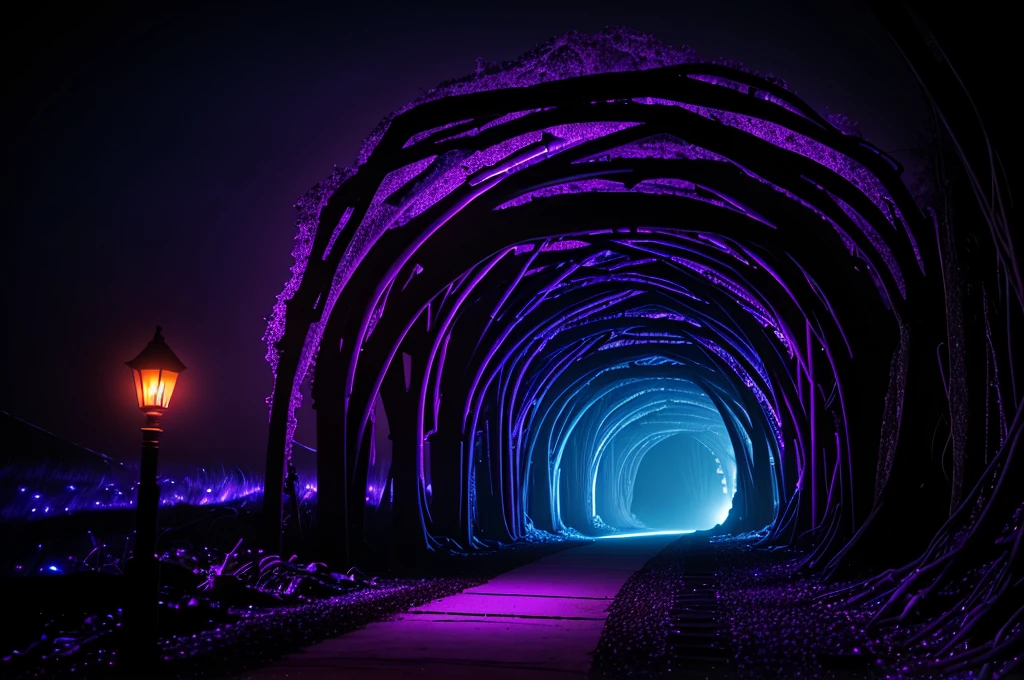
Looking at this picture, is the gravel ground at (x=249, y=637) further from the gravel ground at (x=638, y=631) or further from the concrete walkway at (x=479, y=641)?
the gravel ground at (x=638, y=631)

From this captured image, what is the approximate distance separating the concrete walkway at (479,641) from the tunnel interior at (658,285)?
302 cm

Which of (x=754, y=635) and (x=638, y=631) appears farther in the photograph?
(x=638, y=631)

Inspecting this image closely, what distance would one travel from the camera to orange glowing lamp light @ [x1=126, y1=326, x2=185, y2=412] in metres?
6.92

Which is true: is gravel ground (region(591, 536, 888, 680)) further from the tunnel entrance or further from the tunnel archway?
the tunnel entrance

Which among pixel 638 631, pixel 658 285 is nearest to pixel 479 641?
pixel 638 631

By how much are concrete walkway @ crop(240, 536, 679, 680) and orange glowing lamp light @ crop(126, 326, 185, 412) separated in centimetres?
248

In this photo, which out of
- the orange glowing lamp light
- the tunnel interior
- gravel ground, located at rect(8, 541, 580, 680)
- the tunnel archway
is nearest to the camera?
gravel ground, located at rect(8, 541, 580, 680)

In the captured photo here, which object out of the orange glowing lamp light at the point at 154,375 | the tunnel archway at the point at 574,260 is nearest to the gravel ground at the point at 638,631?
the tunnel archway at the point at 574,260

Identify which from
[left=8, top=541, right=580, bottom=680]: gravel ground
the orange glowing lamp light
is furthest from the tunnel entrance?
the orange glowing lamp light

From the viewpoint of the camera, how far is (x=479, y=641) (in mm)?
6719

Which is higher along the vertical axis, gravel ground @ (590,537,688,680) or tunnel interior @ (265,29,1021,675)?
tunnel interior @ (265,29,1021,675)

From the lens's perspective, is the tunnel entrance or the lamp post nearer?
the lamp post

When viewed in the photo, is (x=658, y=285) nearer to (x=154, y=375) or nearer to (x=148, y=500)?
(x=154, y=375)

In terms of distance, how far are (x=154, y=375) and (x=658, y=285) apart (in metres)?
17.1
